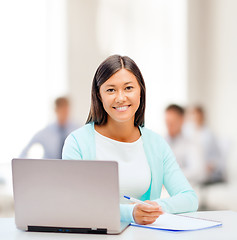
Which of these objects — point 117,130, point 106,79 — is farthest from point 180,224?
point 106,79

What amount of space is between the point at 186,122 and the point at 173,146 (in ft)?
3.75

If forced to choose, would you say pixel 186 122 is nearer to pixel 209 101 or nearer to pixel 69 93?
pixel 209 101

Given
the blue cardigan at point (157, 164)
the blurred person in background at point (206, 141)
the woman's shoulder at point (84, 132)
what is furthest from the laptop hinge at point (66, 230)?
the blurred person in background at point (206, 141)

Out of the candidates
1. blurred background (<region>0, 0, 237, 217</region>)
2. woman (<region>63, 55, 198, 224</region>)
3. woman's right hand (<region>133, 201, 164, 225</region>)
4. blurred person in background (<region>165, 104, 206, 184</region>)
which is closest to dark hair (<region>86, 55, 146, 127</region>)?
woman (<region>63, 55, 198, 224</region>)

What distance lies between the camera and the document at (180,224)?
5.42 feet

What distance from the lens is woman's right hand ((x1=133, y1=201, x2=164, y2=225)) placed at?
1655 millimetres

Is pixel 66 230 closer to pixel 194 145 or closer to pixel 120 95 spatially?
pixel 120 95

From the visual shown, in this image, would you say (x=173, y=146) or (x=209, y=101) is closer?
(x=173, y=146)

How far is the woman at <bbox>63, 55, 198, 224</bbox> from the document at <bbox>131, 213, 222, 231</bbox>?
0.08m

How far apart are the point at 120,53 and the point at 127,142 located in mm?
3594

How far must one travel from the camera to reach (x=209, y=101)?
20.5ft

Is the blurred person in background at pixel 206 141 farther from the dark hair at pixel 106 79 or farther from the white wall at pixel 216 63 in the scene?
the dark hair at pixel 106 79

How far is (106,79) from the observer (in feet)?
6.43

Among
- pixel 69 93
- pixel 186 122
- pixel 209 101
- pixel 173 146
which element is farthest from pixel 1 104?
pixel 209 101
